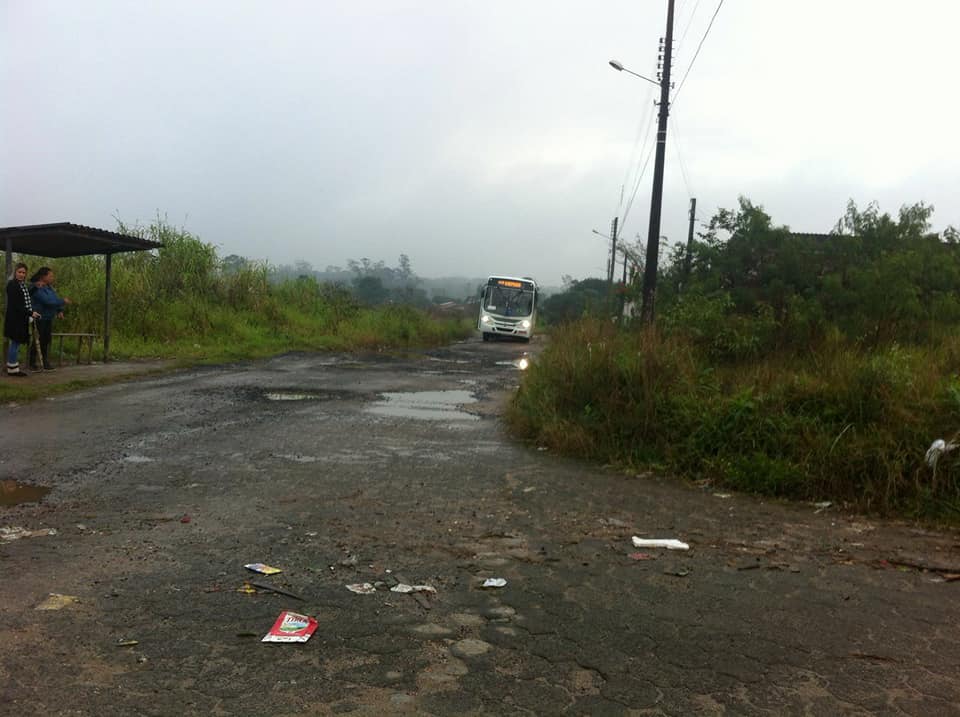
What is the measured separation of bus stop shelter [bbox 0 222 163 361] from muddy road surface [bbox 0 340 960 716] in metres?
6.03

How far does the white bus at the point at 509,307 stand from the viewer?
33906 millimetres

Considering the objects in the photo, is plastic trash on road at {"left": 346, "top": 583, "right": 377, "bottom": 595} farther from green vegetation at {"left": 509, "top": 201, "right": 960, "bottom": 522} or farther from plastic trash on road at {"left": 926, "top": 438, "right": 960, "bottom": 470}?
plastic trash on road at {"left": 926, "top": 438, "right": 960, "bottom": 470}

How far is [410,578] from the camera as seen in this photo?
4238 mm

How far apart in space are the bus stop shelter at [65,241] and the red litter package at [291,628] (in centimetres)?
1102

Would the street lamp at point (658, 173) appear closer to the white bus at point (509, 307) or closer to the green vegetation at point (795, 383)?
the green vegetation at point (795, 383)

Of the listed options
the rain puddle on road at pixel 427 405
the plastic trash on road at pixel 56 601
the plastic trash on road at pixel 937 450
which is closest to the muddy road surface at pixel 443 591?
the plastic trash on road at pixel 56 601

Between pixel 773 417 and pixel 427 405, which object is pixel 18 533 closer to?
pixel 773 417

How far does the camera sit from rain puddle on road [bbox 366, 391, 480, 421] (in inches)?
412

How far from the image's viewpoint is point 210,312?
79.7 feet

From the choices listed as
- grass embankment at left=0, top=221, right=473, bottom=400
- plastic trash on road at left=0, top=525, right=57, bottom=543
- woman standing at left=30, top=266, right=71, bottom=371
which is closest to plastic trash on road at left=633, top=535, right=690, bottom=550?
plastic trash on road at left=0, top=525, right=57, bottom=543

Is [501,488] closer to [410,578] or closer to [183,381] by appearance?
[410,578]

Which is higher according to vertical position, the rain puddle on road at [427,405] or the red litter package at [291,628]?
the rain puddle on road at [427,405]

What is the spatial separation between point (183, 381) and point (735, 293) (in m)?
9.77

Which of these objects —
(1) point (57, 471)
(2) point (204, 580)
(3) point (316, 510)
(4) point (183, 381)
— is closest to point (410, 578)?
(2) point (204, 580)
